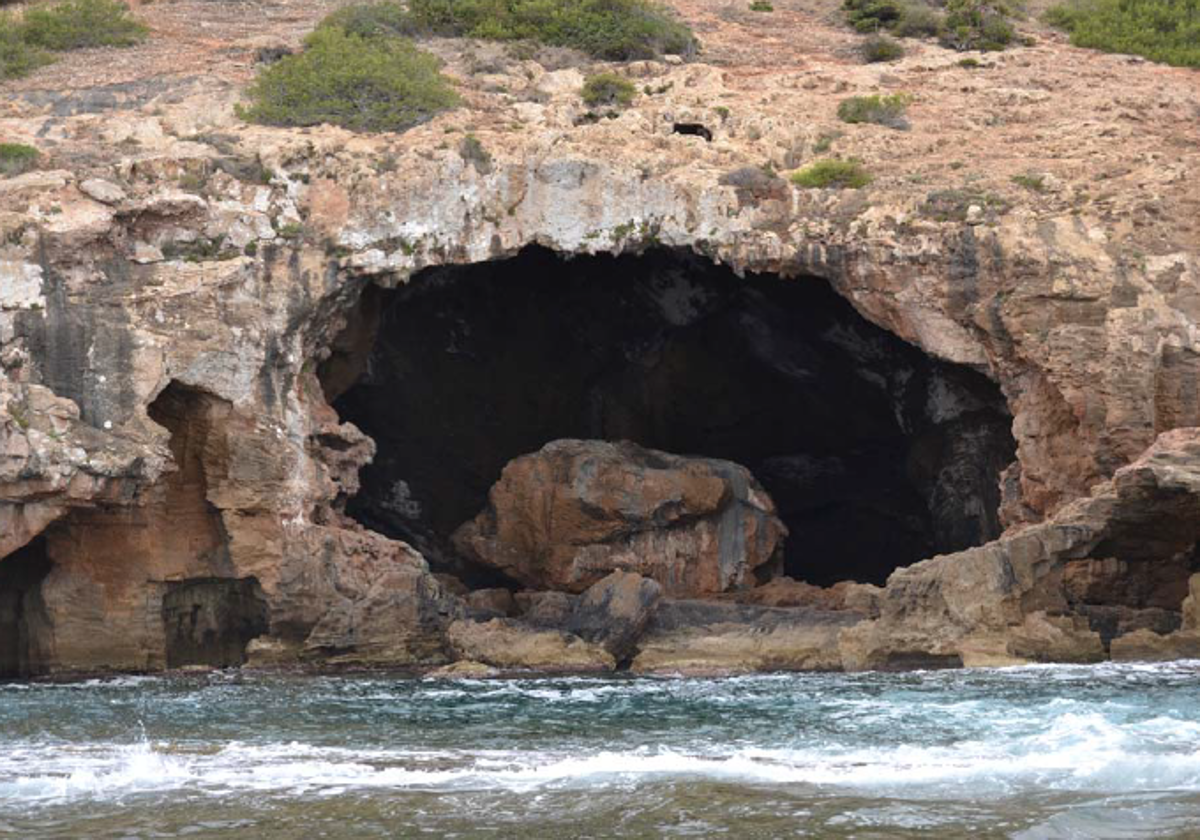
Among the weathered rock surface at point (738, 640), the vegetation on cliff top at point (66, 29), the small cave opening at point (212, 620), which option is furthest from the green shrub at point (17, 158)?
the weathered rock surface at point (738, 640)

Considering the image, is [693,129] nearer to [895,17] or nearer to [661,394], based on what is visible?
[661,394]

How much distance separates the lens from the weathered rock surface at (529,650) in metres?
27.1

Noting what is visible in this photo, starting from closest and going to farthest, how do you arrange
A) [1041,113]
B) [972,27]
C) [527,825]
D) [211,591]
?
[527,825] → [211,591] → [1041,113] → [972,27]

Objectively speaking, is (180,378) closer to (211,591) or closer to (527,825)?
(211,591)

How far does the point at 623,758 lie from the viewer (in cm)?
1669

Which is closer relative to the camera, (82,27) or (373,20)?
(373,20)

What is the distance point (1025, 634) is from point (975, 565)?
1364 millimetres

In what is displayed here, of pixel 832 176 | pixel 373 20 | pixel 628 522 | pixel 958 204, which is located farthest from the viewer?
pixel 373 20

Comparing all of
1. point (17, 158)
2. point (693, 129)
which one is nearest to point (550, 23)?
point (693, 129)

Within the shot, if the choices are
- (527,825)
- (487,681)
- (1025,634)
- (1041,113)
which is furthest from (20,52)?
(527,825)

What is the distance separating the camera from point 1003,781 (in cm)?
1481

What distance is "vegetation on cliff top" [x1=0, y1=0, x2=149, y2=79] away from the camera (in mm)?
36438

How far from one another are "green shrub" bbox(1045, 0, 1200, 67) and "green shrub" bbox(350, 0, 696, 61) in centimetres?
1023

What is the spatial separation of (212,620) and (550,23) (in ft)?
56.9
